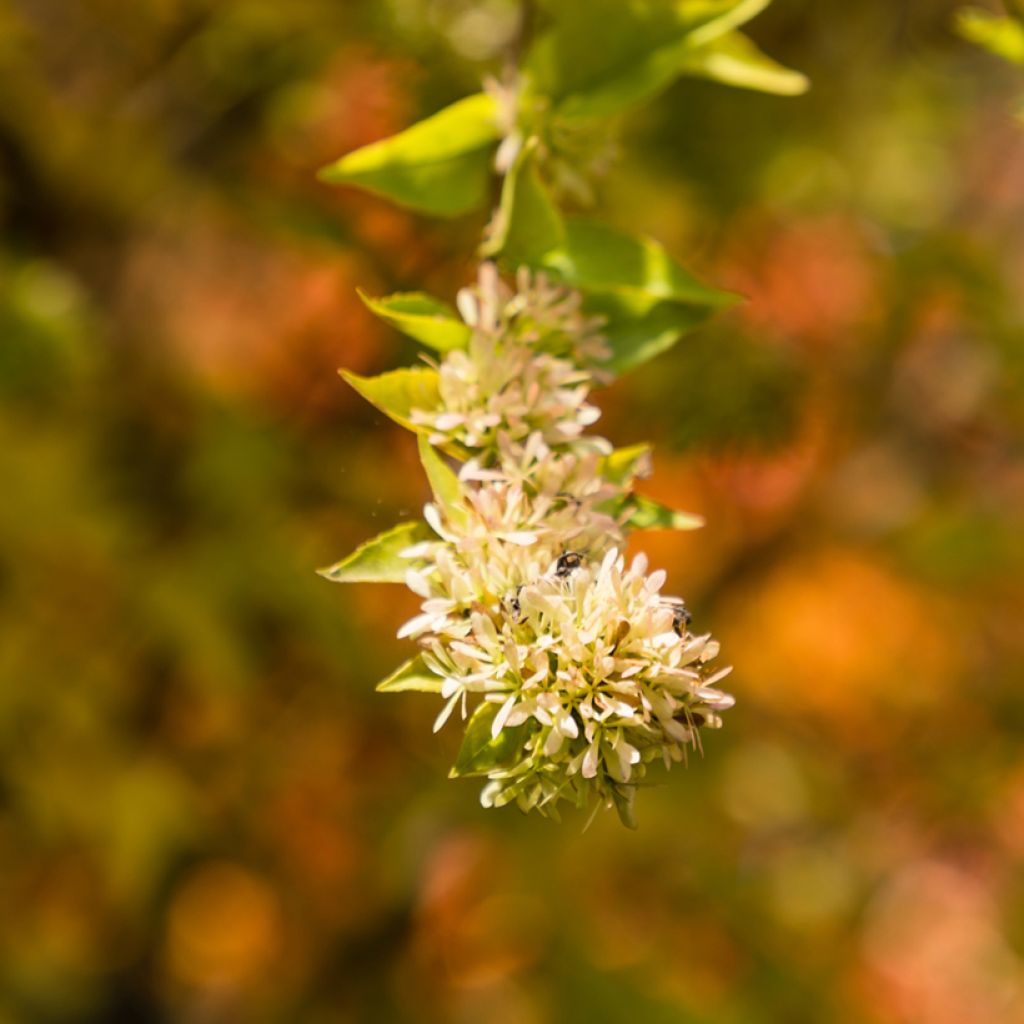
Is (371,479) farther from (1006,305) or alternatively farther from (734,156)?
(1006,305)

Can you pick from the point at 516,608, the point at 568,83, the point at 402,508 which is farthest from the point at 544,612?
the point at 402,508

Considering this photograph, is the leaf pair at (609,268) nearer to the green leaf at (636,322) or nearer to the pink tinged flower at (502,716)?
the green leaf at (636,322)

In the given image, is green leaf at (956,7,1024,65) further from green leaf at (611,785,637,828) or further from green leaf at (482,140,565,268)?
green leaf at (611,785,637,828)

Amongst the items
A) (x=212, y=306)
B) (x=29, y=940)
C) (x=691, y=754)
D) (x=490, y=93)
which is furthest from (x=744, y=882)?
(x=490, y=93)

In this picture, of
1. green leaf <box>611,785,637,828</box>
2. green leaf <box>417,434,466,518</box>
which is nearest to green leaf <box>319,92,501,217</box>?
green leaf <box>417,434,466,518</box>

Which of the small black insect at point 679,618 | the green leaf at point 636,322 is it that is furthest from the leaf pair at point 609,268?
the small black insect at point 679,618

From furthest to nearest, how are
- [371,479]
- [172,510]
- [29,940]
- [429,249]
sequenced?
[29,940] < [172,510] < [371,479] < [429,249]

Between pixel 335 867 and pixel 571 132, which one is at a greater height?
pixel 571 132
